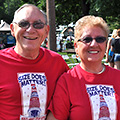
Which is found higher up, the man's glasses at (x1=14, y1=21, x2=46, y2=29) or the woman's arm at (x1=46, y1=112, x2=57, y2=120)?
the man's glasses at (x1=14, y1=21, x2=46, y2=29)

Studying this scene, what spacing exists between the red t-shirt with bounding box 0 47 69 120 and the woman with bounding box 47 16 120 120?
4.0 inches

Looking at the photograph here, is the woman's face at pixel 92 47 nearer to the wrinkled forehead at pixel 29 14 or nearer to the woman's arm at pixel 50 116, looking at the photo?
the wrinkled forehead at pixel 29 14

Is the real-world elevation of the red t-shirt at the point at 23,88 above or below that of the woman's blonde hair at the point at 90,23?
below

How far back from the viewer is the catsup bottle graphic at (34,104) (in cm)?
173

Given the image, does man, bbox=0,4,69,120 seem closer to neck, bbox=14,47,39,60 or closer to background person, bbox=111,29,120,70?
neck, bbox=14,47,39,60

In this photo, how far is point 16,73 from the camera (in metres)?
1.78

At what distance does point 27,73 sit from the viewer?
5.90 ft

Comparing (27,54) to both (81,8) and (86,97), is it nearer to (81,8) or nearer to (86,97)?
(86,97)

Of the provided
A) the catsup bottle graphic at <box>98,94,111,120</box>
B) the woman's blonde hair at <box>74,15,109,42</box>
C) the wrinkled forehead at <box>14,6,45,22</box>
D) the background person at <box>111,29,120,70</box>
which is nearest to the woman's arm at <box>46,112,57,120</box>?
the catsup bottle graphic at <box>98,94,111,120</box>

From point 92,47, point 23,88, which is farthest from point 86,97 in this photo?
point 23,88

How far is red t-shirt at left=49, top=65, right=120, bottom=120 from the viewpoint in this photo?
1.68 m

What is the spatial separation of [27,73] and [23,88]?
148 millimetres

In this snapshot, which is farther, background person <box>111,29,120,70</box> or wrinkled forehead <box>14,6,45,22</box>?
background person <box>111,29,120,70</box>

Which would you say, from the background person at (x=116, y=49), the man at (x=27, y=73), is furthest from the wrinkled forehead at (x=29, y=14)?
the background person at (x=116, y=49)
